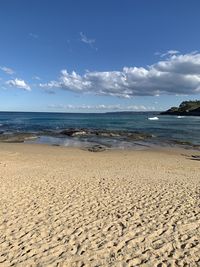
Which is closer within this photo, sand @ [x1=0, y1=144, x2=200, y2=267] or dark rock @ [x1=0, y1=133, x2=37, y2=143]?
sand @ [x1=0, y1=144, x2=200, y2=267]

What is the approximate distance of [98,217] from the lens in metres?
9.27

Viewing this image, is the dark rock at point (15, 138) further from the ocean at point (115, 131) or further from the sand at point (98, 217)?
the sand at point (98, 217)

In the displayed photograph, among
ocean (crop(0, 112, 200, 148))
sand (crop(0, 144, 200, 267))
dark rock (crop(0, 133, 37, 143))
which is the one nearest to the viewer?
sand (crop(0, 144, 200, 267))

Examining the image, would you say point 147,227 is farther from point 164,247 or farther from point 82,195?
point 82,195

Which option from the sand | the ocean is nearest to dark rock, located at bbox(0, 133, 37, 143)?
the ocean

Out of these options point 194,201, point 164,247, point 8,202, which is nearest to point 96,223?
point 164,247

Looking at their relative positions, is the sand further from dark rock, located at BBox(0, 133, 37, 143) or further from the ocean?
dark rock, located at BBox(0, 133, 37, 143)

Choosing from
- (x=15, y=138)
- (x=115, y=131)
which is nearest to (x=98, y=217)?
(x=15, y=138)

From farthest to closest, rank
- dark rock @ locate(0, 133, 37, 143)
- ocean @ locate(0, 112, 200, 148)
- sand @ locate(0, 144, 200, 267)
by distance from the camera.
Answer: dark rock @ locate(0, 133, 37, 143)
ocean @ locate(0, 112, 200, 148)
sand @ locate(0, 144, 200, 267)

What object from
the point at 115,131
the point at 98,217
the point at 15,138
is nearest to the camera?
the point at 98,217

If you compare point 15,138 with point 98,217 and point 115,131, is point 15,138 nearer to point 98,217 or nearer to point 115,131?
point 115,131

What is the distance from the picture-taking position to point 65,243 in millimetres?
7461

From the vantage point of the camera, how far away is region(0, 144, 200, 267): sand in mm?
6848

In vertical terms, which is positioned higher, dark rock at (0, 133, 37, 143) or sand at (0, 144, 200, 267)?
sand at (0, 144, 200, 267)
